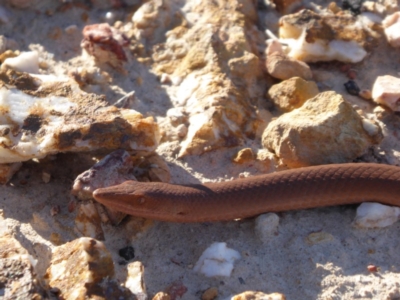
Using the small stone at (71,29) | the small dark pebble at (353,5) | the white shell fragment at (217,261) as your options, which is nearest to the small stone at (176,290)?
the white shell fragment at (217,261)

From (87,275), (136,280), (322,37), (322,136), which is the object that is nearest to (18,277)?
(87,275)

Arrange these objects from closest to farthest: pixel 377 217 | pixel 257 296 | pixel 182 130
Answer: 1. pixel 257 296
2. pixel 377 217
3. pixel 182 130

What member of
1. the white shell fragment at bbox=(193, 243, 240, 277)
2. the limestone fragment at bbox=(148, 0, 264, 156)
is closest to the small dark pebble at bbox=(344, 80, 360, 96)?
the limestone fragment at bbox=(148, 0, 264, 156)

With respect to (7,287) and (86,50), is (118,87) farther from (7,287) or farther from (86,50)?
(7,287)

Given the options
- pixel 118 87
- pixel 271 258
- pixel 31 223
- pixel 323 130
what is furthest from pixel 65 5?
pixel 271 258

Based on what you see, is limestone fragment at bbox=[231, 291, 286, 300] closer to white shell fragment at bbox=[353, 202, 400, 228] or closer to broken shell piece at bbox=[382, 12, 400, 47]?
white shell fragment at bbox=[353, 202, 400, 228]

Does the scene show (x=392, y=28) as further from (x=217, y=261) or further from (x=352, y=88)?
(x=217, y=261)
